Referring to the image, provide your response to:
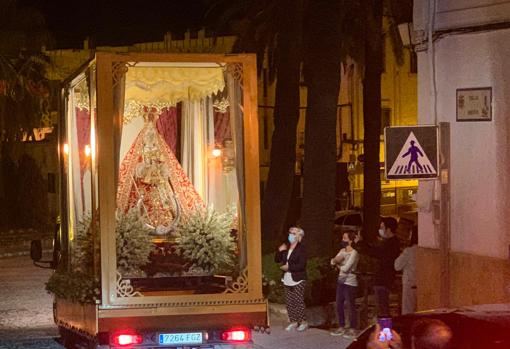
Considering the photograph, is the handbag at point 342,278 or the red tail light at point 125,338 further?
the handbag at point 342,278

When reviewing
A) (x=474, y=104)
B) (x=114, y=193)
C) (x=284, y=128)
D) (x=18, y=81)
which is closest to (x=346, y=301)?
(x=474, y=104)

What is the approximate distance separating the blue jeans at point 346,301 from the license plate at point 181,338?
358 cm

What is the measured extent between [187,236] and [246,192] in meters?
1.42

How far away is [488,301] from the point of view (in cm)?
1296

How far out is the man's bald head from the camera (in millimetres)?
5797

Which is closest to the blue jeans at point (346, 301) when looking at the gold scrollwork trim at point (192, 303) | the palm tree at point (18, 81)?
the gold scrollwork trim at point (192, 303)

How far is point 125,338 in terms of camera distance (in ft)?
38.0

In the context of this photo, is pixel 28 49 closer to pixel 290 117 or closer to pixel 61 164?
pixel 290 117

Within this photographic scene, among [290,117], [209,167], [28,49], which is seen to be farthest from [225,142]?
[28,49]

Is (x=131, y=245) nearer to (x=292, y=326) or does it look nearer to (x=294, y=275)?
(x=294, y=275)

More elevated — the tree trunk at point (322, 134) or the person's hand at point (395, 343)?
the tree trunk at point (322, 134)

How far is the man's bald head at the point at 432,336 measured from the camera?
5797 mm

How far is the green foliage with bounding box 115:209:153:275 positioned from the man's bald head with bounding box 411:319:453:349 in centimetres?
649

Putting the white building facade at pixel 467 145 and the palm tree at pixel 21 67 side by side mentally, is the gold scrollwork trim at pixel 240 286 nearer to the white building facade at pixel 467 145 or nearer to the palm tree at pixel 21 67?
the white building facade at pixel 467 145
